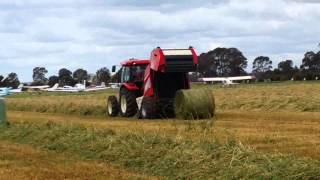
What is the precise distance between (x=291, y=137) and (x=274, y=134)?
91 cm

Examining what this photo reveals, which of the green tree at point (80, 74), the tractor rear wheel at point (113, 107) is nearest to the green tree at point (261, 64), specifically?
the green tree at point (80, 74)

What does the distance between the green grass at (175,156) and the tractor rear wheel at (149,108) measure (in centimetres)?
703

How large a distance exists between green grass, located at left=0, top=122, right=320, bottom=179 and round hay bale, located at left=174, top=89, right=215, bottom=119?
18.6ft

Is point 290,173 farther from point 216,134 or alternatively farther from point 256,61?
point 256,61

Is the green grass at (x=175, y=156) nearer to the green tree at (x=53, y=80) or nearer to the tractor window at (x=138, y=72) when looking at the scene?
the tractor window at (x=138, y=72)

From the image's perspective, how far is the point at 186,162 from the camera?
10.9 m

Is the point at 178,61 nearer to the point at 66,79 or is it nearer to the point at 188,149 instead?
the point at 188,149

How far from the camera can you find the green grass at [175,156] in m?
9.30

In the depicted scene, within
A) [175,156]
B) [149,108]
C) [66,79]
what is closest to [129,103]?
[149,108]

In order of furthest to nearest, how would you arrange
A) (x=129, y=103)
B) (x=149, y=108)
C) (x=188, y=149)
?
1. (x=129, y=103)
2. (x=149, y=108)
3. (x=188, y=149)

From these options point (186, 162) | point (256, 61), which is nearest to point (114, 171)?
point (186, 162)

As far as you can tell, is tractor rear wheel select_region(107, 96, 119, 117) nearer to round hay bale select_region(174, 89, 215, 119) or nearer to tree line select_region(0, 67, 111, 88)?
round hay bale select_region(174, 89, 215, 119)

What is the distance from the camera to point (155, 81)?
80.5 feet

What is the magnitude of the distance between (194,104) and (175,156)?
10625mm
